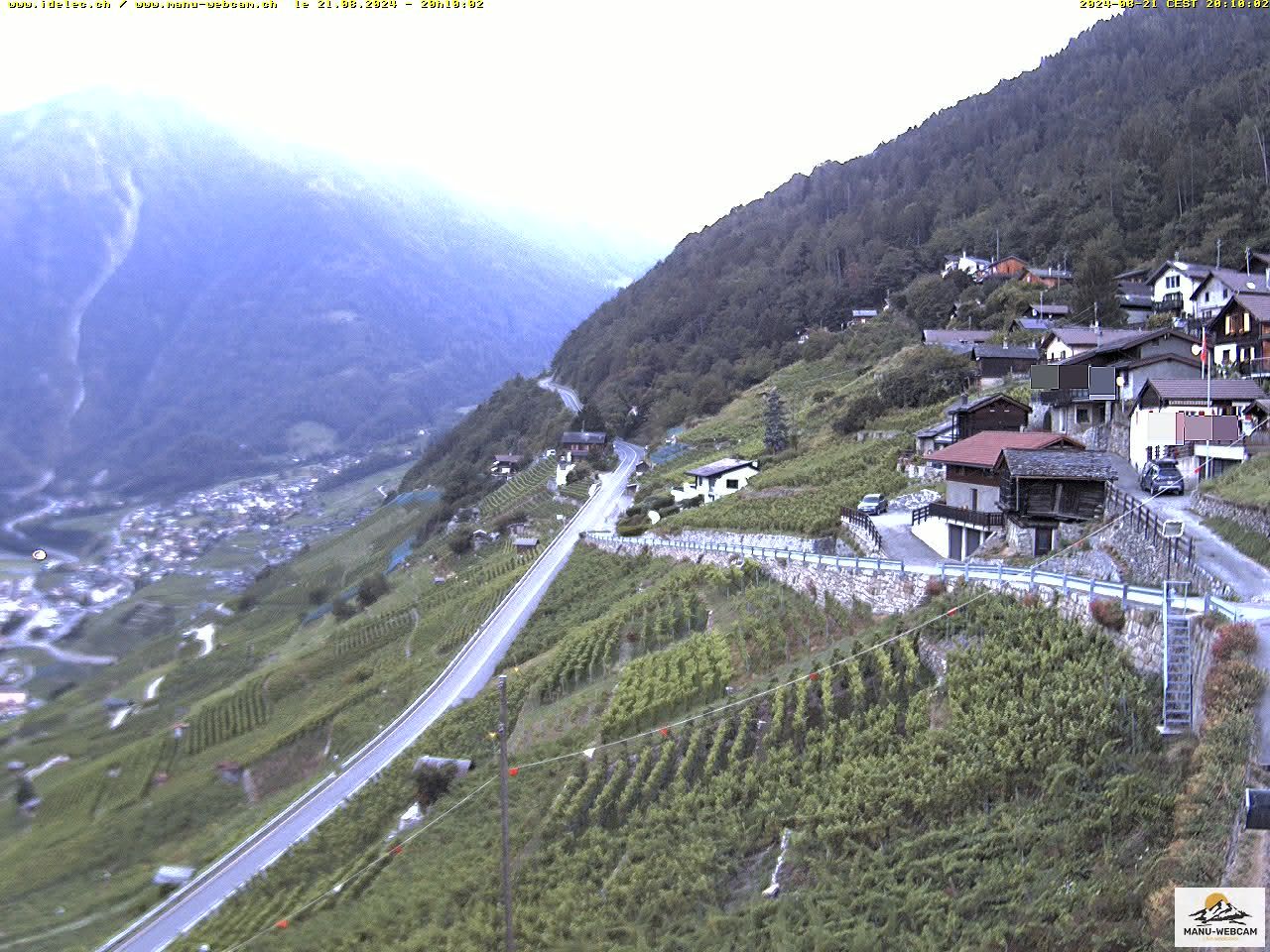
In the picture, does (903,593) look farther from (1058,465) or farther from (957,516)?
(957,516)

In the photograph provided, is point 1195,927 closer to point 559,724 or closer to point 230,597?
point 559,724

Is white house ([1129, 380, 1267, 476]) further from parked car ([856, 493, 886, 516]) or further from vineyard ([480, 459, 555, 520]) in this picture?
vineyard ([480, 459, 555, 520])

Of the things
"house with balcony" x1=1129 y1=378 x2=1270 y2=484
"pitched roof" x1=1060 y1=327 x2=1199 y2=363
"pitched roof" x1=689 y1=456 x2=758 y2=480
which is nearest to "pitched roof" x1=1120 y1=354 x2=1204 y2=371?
"pitched roof" x1=1060 y1=327 x2=1199 y2=363

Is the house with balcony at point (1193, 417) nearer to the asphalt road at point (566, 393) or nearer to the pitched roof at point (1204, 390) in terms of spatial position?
the pitched roof at point (1204, 390)

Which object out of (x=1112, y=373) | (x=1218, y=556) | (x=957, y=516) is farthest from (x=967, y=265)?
(x=1218, y=556)

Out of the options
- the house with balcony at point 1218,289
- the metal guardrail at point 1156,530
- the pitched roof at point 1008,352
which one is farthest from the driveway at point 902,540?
the house with balcony at point 1218,289

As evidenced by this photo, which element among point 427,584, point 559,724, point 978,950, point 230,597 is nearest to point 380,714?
point 559,724
